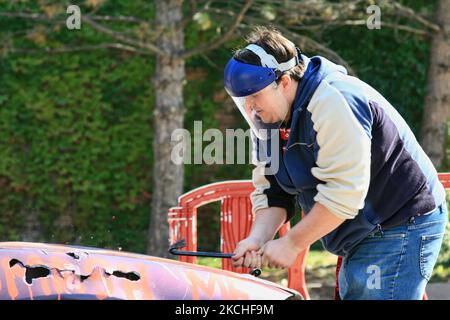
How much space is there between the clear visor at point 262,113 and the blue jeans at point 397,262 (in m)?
0.54

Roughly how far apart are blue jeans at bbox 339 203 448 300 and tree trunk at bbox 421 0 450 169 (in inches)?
267

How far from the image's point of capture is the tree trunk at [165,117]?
28.7 ft

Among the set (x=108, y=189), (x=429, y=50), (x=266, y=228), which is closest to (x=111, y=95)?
(x=108, y=189)

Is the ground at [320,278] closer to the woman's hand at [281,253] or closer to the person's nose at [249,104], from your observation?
the woman's hand at [281,253]

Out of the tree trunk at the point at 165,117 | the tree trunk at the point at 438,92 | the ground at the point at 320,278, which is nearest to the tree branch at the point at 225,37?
the tree trunk at the point at 165,117

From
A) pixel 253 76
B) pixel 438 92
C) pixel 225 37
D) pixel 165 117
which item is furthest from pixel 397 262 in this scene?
pixel 438 92

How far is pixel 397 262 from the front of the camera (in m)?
3.20

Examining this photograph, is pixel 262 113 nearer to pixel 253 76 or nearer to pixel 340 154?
pixel 253 76

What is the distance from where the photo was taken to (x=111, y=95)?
32.2 ft

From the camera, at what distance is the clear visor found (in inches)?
123

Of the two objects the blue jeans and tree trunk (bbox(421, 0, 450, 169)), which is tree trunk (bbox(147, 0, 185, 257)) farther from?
the blue jeans

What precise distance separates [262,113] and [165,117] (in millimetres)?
5800

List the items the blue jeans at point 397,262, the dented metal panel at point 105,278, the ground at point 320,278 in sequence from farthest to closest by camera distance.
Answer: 1. the ground at point 320,278
2. the blue jeans at point 397,262
3. the dented metal panel at point 105,278
